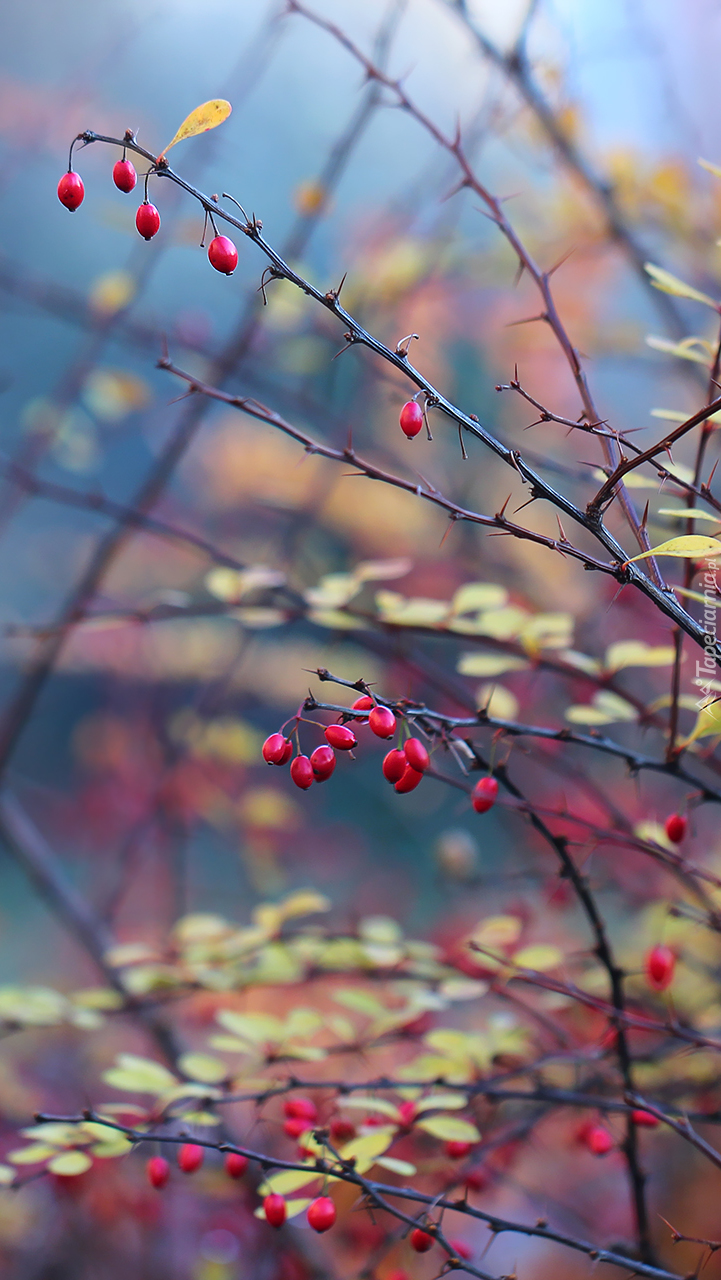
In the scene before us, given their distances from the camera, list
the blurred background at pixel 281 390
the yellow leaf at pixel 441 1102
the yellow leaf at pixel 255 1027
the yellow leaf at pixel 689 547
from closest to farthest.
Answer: the yellow leaf at pixel 689 547, the yellow leaf at pixel 441 1102, the yellow leaf at pixel 255 1027, the blurred background at pixel 281 390

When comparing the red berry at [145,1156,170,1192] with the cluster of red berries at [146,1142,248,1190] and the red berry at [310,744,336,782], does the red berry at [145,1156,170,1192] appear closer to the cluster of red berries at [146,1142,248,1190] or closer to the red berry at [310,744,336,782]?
the cluster of red berries at [146,1142,248,1190]

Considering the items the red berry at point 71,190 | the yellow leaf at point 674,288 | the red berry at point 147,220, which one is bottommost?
the red berry at point 147,220

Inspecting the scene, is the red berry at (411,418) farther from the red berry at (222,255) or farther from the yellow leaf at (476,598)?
the yellow leaf at (476,598)

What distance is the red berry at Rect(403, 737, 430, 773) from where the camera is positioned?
471mm

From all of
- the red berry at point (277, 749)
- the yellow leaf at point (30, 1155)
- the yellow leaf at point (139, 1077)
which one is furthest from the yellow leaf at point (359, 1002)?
the red berry at point (277, 749)

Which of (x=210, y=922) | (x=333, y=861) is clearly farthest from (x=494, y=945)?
(x=333, y=861)

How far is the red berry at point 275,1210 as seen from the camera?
55 cm

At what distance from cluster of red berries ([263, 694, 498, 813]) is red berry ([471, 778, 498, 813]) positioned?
0.08 meters

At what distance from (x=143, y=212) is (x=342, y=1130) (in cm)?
72

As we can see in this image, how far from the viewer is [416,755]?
1.56 feet

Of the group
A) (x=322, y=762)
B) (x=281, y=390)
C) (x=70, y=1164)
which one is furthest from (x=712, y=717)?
(x=281, y=390)

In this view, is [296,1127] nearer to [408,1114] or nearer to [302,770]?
[408,1114]

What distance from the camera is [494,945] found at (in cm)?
88

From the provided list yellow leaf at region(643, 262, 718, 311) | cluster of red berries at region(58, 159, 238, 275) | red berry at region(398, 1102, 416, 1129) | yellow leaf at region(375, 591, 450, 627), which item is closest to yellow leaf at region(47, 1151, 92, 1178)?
red berry at region(398, 1102, 416, 1129)
